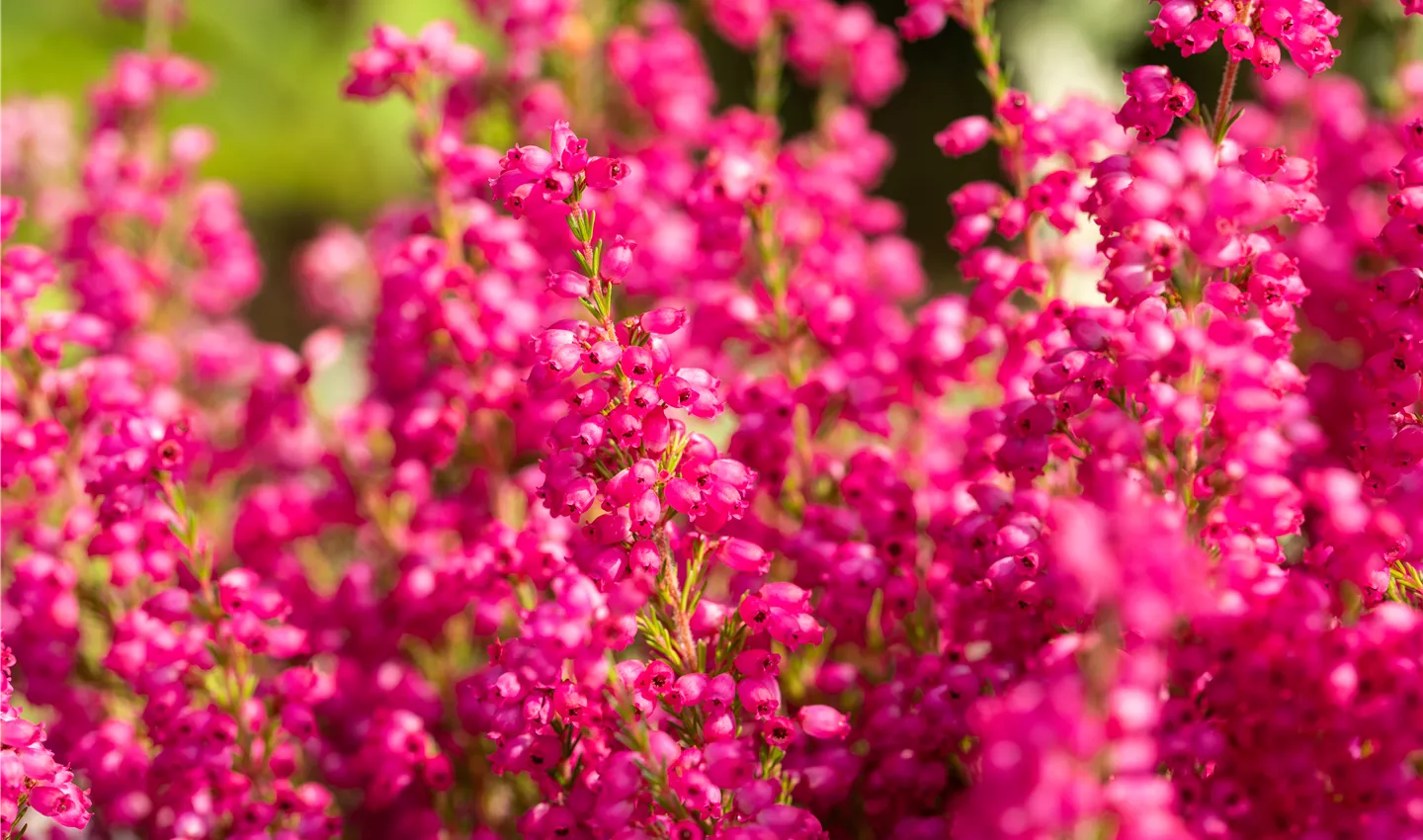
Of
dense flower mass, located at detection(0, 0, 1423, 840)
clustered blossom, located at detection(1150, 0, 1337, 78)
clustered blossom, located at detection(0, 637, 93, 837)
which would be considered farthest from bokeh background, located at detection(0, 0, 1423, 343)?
clustered blossom, located at detection(0, 637, 93, 837)

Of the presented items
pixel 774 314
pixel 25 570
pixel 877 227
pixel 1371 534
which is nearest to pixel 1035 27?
pixel 877 227

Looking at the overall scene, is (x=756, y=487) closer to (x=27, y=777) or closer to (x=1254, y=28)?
(x=1254, y=28)

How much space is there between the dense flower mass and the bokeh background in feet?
5.27

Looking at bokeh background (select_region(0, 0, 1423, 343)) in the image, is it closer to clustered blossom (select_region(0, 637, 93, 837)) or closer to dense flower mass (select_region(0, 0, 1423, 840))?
dense flower mass (select_region(0, 0, 1423, 840))

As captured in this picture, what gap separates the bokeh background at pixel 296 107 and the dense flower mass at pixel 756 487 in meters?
1.60

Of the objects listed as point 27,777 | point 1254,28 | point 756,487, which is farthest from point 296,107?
point 1254,28

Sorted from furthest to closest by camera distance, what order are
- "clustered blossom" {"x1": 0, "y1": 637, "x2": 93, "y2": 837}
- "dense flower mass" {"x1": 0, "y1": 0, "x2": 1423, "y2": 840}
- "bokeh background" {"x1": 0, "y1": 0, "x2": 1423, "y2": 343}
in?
"bokeh background" {"x1": 0, "y1": 0, "x2": 1423, "y2": 343} < "clustered blossom" {"x1": 0, "y1": 637, "x2": 93, "y2": 837} < "dense flower mass" {"x1": 0, "y1": 0, "x2": 1423, "y2": 840}

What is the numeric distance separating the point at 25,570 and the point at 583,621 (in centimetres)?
97

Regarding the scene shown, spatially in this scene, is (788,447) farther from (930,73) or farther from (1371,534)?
(930,73)

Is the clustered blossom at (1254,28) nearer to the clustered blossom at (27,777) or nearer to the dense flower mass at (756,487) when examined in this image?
the dense flower mass at (756,487)

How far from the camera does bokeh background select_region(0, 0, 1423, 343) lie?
445 cm

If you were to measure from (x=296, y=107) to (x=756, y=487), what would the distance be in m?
4.80

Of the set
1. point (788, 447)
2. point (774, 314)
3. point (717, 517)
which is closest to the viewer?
point (717, 517)

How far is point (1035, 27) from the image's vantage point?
3715 millimetres
